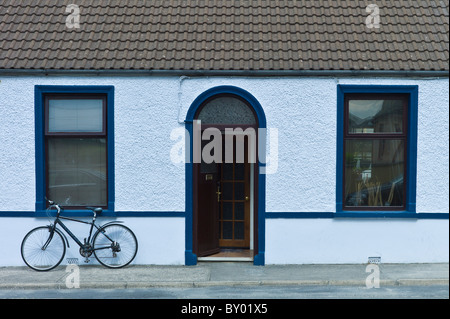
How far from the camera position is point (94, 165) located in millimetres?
9484

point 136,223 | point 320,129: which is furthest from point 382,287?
point 136,223

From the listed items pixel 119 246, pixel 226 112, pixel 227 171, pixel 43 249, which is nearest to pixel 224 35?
pixel 226 112

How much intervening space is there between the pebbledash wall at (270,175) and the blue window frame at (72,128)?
95mm

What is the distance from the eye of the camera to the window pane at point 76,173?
9.45m

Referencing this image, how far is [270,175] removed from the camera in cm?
926

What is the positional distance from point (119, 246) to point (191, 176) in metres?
1.61

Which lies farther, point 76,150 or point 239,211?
point 239,211

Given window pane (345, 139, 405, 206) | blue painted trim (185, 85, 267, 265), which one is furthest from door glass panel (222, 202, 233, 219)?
window pane (345, 139, 405, 206)

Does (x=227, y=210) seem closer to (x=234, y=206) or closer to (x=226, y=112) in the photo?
(x=234, y=206)

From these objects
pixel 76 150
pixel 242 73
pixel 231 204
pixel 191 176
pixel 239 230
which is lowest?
pixel 239 230

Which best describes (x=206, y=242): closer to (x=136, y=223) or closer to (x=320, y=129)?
(x=136, y=223)

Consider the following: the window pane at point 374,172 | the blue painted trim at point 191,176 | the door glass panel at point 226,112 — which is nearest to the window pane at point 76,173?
the blue painted trim at point 191,176

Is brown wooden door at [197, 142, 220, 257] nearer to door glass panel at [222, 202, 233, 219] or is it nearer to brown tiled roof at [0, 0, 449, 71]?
door glass panel at [222, 202, 233, 219]

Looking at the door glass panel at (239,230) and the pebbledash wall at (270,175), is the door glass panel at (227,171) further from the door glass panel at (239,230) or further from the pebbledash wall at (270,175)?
the pebbledash wall at (270,175)
